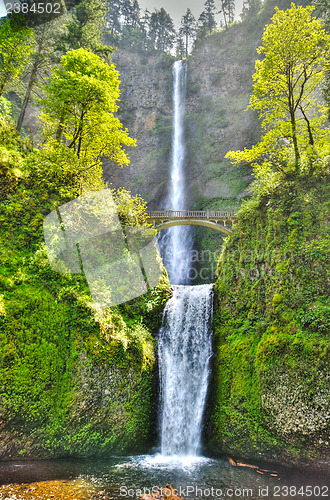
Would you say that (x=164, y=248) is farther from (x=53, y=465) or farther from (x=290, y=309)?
(x=53, y=465)

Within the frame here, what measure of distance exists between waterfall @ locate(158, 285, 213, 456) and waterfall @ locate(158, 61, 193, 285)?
15433 millimetres

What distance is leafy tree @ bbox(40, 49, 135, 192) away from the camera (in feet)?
41.9

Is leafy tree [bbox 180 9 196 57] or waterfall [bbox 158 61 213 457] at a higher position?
leafy tree [bbox 180 9 196 57]

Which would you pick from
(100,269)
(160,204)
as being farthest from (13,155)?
(160,204)

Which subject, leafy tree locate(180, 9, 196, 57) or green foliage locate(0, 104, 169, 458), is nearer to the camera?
green foliage locate(0, 104, 169, 458)

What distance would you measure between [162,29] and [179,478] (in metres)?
62.6

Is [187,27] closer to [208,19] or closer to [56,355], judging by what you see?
[208,19]

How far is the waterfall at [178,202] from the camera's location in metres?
30.5

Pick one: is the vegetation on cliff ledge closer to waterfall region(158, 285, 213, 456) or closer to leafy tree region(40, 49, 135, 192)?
waterfall region(158, 285, 213, 456)

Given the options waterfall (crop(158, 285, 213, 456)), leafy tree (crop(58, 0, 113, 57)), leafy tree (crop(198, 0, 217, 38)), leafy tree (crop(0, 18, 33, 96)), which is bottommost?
waterfall (crop(158, 285, 213, 456))

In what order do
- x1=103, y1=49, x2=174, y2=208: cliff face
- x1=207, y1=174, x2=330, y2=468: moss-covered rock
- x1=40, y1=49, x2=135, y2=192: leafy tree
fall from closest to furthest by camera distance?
1. x1=207, y1=174, x2=330, y2=468: moss-covered rock
2. x1=40, y1=49, x2=135, y2=192: leafy tree
3. x1=103, y1=49, x2=174, y2=208: cliff face

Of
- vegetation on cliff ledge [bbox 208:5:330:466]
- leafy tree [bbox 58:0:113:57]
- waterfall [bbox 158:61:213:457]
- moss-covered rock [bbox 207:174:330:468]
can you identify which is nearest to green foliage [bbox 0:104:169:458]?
waterfall [bbox 158:61:213:457]

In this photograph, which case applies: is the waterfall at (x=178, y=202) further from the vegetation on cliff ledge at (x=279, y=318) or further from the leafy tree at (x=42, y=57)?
the leafy tree at (x=42, y=57)

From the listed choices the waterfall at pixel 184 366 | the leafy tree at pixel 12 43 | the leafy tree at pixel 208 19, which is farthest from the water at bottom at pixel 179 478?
the leafy tree at pixel 208 19
